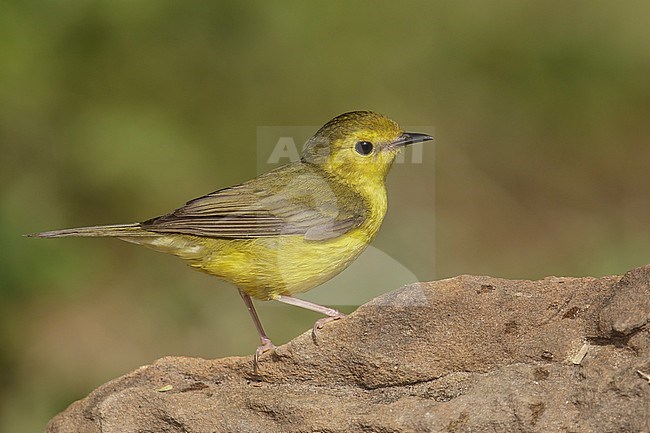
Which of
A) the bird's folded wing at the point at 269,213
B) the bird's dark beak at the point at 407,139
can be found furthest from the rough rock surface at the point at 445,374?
the bird's dark beak at the point at 407,139

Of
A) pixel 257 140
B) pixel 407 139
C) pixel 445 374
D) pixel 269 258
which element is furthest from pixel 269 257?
pixel 257 140

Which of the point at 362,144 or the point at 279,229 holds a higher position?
the point at 362,144

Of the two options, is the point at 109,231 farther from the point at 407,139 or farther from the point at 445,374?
the point at 445,374

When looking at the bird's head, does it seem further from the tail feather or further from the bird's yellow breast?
the tail feather

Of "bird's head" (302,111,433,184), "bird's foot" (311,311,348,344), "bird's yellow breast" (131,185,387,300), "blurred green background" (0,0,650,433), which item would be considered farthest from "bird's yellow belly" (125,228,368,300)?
"blurred green background" (0,0,650,433)

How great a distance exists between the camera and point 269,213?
18.5ft

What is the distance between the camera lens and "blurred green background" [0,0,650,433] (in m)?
7.58

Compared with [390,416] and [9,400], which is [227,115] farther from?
[390,416]

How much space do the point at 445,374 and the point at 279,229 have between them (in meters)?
1.36

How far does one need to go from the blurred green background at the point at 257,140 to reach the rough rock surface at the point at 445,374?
1.80 meters

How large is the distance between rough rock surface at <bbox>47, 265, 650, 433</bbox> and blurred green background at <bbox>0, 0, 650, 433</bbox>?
1.80 metres

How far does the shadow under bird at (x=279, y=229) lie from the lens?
5449 mm

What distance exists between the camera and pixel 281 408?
15.1 ft

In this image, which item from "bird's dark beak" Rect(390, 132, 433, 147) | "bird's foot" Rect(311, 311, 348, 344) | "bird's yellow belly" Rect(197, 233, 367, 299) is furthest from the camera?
"bird's dark beak" Rect(390, 132, 433, 147)
